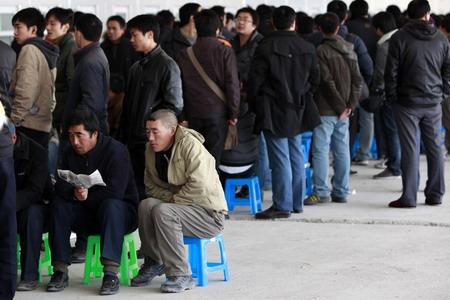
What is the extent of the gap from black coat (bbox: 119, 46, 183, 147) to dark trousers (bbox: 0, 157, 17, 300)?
2.05 meters

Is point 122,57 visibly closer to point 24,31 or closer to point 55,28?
point 55,28

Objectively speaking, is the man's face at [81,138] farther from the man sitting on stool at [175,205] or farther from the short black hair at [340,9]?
the short black hair at [340,9]

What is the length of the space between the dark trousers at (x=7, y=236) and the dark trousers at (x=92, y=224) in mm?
751

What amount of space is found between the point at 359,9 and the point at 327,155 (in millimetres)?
2959

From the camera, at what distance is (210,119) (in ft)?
33.0

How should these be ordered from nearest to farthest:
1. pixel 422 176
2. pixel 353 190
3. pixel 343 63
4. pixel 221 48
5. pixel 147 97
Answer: pixel 147 97, pixel 221 48, pixel 343 63, pixel 353 190, pixel 422 176

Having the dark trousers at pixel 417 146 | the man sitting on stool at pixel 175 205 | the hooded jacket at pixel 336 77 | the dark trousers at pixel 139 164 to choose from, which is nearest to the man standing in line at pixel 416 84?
the dark trousers at pixel 417 146

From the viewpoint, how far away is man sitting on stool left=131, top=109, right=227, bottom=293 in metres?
7.78

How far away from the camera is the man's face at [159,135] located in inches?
311

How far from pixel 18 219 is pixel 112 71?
13.5ft

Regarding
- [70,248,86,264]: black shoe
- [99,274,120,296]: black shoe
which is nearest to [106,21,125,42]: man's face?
[70,248,86,264]: black shoe

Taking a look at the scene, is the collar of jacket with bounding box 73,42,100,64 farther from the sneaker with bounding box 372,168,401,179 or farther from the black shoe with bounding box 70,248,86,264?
the sneaker with bounding box 372,168,401,179

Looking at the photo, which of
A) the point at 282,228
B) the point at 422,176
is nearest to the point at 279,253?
the point at 282,228

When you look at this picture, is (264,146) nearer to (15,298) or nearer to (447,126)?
(447,126)
